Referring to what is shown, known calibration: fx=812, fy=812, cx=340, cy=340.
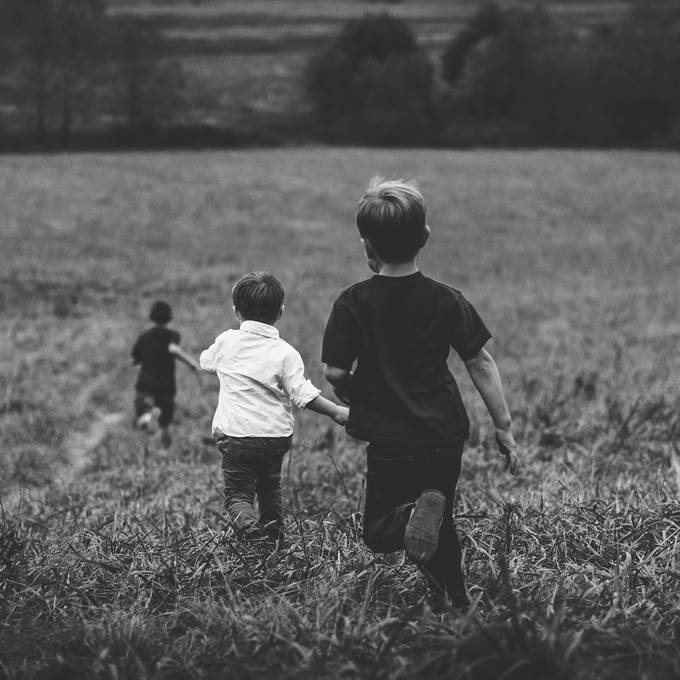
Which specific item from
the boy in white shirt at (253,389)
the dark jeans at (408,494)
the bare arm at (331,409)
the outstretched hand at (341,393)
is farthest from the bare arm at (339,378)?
the boy in white shirt at (253,389)

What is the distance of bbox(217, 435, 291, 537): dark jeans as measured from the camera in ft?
12.7

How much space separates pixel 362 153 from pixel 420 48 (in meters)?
27.5

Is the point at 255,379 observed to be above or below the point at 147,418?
above

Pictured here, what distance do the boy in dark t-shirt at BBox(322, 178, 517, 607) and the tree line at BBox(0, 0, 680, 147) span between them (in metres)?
44.0

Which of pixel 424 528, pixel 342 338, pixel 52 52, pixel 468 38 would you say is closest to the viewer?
→ pixel 424 528

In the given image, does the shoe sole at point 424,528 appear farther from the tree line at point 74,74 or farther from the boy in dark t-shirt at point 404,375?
the tree line at point 74,74

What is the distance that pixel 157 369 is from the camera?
25.6 ft

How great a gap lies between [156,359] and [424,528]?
515cm

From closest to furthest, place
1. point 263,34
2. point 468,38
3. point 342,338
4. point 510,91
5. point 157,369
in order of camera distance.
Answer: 1. point 342,338
2. point 157,369
3. point 510,91
4. point 263,34
5. point 468,38

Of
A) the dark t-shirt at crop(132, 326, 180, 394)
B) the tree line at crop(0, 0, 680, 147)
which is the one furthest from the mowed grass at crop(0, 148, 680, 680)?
the tree line at crop(0, 0, 680, 147)

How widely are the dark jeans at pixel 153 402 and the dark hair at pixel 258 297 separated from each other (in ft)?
14.5

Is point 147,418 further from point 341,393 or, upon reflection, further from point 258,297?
point 341,393

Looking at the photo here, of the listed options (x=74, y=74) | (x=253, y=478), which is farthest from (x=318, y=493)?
(x=74, y=74)

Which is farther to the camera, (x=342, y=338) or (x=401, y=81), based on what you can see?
(x=401, y=81)
